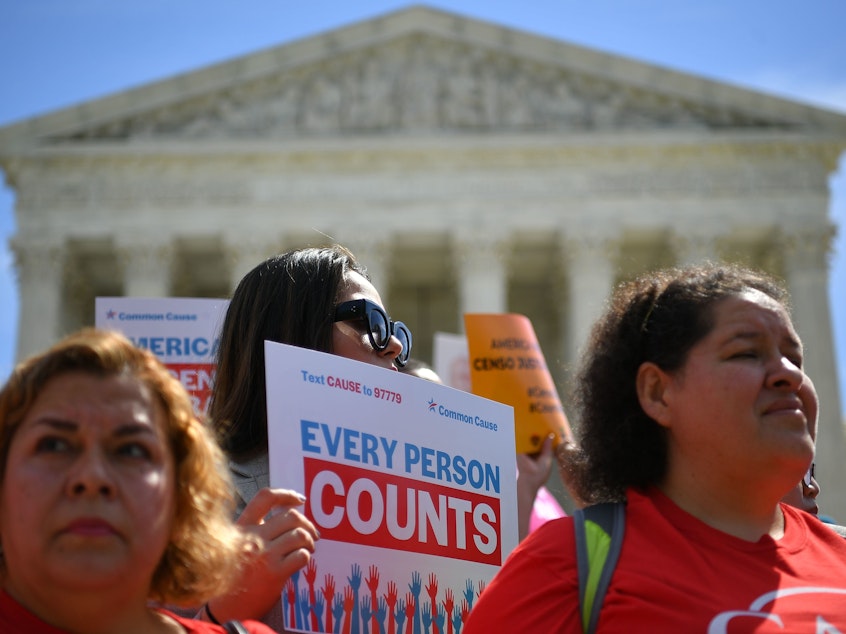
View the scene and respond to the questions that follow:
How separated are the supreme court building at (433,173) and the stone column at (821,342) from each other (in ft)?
0.27

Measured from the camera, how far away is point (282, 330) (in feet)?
14.6

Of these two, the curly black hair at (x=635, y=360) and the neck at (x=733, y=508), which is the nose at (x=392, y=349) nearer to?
the curly black hair at (x=635, y=360)

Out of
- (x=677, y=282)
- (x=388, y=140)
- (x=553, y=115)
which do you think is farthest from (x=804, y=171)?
(x=677, y=282)

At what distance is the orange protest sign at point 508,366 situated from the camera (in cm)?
714

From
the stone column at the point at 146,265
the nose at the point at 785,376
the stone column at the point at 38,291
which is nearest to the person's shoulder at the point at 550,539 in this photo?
the nose at the point at 785,376

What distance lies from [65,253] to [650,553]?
32.5 metres

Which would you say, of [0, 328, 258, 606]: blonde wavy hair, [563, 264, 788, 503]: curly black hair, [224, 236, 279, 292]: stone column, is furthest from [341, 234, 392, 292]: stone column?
[0, 328, 258, 606]: blonde wavy hair

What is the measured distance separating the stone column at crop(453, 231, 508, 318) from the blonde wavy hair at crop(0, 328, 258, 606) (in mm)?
29769

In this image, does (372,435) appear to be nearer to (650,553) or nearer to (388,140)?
(650,553)

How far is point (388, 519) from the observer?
389cm

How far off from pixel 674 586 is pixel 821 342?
30625mm

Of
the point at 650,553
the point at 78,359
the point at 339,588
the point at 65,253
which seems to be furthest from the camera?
the point at 65,253

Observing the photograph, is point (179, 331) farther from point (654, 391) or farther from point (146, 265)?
point (146, 265)

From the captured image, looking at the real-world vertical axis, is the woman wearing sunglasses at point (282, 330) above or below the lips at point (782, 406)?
above
